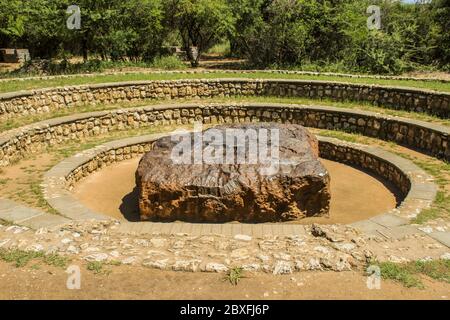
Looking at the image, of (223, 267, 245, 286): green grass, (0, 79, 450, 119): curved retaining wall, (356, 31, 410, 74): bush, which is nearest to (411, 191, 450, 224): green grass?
(223, 267, 245, 286): green grass

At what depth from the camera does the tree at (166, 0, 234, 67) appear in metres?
24.5

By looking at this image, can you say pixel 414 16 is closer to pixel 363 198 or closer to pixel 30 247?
pixel 363 198

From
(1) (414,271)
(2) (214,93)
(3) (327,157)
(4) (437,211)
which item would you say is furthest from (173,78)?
(1) (414,271)

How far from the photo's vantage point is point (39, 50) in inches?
1245

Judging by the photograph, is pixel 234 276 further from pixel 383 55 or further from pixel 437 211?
pixel 383 55

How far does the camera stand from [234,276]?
14.9 feet

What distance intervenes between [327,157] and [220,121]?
13.8 ft

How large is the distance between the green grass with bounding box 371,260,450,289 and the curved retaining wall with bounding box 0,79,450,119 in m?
8.86

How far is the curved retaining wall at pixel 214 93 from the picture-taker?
1252 centimetres

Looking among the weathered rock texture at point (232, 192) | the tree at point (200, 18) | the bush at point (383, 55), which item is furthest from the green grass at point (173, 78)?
the tree at point (200, 18)

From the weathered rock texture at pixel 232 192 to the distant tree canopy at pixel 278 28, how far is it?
1431 cm

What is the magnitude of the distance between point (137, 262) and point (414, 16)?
26.5 meters

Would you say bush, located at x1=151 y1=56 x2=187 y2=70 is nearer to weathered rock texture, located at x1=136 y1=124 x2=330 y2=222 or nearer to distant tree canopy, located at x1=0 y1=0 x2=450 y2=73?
distant tree canopy, located at x1=0 y1=0 x2=450 y2=73

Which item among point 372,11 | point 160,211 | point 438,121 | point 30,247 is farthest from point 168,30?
point 30,247
